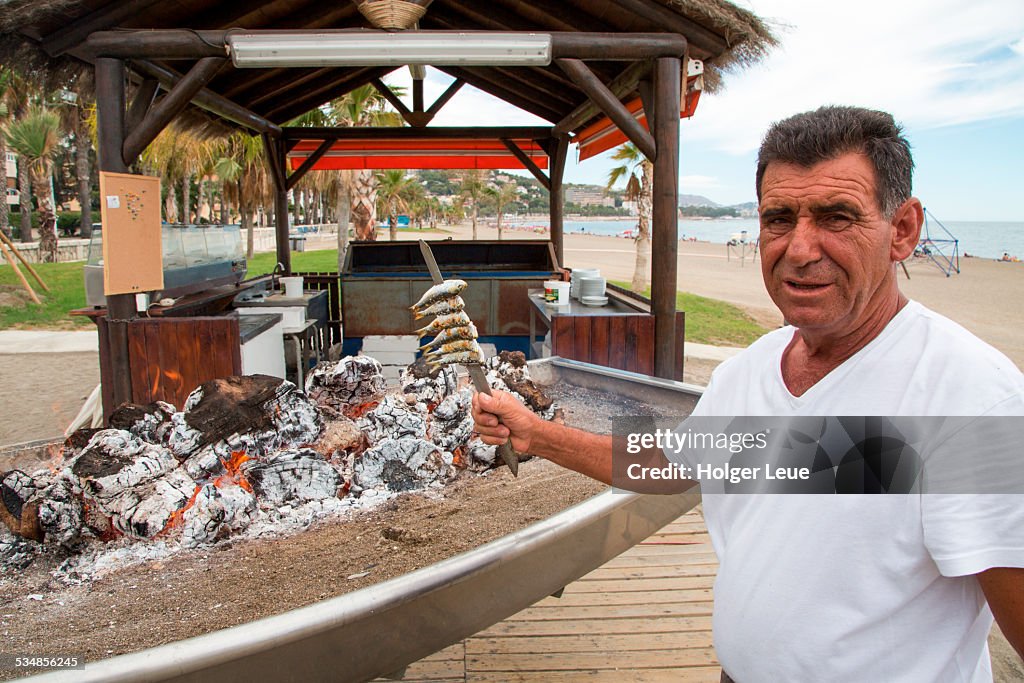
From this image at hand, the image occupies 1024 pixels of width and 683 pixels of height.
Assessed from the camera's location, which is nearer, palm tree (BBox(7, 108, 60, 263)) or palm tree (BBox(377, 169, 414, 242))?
palm tree (BBox(7, 108, 60, 263))

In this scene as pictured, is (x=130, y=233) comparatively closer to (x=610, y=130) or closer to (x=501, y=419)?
(x=501, y=419)

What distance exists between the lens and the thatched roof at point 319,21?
443 centimetres

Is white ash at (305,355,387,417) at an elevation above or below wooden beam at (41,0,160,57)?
below

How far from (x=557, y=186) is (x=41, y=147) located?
2322cm

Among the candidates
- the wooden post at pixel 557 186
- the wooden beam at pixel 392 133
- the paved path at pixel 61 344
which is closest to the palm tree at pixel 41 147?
the paved path at pixel 61 344

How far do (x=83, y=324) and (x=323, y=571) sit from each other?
12513 millimetres

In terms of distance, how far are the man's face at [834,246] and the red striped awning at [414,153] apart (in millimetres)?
8047

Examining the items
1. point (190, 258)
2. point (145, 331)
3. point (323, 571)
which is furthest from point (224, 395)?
point (190, 258)

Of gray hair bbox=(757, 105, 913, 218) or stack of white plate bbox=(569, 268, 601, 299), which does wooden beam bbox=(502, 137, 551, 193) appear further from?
gray hair bbox=(757, 105, 913, 218)

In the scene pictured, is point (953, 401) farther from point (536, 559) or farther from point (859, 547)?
point (536, 559)

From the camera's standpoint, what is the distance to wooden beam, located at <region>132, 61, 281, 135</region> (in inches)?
196

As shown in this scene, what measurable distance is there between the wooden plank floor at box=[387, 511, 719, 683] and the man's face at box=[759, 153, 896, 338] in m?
1.99

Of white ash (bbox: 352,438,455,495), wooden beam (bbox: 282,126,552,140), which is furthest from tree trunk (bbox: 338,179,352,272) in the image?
white ash (bbox: 352,438,455,495)

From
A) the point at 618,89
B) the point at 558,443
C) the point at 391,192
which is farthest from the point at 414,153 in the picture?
the point at 391,192
